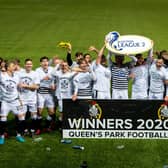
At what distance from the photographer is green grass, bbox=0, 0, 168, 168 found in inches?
433

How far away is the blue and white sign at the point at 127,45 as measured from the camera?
1188 centimetres

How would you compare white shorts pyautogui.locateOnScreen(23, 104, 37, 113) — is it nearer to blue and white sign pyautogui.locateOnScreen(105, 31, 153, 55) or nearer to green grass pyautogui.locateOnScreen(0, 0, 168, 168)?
green grass pyautogui.locateOnScreen(0, 0, 168, 168)

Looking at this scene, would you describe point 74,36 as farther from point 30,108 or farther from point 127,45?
point 127,45

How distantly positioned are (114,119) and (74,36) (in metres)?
18.3

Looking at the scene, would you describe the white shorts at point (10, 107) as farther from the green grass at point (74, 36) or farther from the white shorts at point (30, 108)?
the green grass at point (74, 36)

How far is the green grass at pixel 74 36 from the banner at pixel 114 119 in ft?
1.25

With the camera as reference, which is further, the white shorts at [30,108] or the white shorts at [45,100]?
the white shorts at [45,100]

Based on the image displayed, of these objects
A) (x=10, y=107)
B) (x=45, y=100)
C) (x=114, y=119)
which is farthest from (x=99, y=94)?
(x=10, y=107)

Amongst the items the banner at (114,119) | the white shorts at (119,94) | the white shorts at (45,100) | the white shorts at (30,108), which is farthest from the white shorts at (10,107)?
the white shorts at (119,94)

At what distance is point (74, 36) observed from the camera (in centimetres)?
2945

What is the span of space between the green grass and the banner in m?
0.38

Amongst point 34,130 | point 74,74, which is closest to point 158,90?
point 74,74

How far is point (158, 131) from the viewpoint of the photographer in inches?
459

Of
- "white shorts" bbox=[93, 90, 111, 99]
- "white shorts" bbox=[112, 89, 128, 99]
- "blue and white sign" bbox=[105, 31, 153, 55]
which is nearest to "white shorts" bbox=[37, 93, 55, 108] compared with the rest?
"white shorts" bbox=[93, 90, 111, 99]
